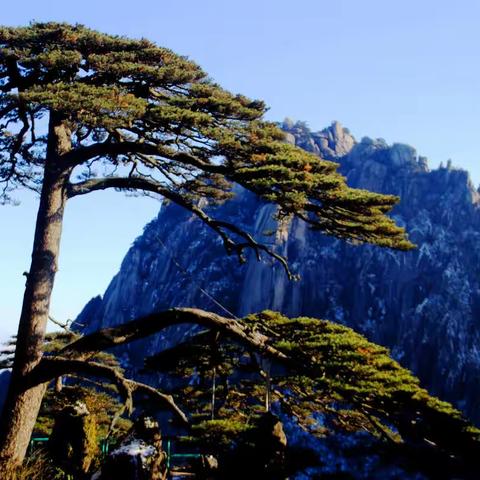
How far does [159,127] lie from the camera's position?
24.7 ft

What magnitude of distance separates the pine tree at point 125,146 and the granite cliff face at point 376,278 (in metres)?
36.4

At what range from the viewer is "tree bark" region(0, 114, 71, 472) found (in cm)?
696

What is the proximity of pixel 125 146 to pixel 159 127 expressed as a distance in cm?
94

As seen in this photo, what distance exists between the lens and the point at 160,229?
7569cm

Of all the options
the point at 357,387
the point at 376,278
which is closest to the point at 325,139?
the point at 376,278

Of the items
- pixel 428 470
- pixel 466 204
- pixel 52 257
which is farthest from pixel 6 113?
pixel 466 204

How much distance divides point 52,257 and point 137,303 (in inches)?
2354

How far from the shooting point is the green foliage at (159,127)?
6293 millimetres

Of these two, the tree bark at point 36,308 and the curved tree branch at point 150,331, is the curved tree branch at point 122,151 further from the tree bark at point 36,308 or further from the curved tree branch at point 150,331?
the curved tree branch at point 150,331

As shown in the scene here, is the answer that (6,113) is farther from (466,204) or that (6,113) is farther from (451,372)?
(466,204)

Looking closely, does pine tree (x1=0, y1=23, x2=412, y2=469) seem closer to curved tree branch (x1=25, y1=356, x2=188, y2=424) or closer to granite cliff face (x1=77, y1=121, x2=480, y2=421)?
curved tree branch (x1=25, y1=356, x2=188, y2=424)

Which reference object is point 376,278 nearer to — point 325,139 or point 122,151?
point 325,139

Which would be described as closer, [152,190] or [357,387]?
[357,387]

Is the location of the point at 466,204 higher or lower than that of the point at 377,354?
higher
